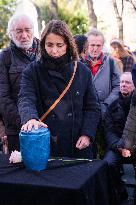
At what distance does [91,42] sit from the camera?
4305mm

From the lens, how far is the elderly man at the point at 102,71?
4141 mm

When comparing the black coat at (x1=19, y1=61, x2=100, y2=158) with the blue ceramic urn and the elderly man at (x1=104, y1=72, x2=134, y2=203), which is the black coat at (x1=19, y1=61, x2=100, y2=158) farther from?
the elderly man at (x1=104, y1=72, x2=134, y2=203)

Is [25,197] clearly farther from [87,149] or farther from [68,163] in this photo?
[87,149]

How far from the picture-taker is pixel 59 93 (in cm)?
274

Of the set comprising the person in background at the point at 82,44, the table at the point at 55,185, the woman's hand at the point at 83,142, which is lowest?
the table at the point at 55,185

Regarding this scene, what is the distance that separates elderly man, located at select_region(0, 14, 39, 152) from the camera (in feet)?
10.7

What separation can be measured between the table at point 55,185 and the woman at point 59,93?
438 mm

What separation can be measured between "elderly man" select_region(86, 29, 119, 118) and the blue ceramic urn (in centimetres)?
186

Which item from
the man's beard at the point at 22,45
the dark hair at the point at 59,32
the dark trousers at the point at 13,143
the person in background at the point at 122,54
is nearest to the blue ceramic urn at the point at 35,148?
the dark hair at the point at 59,32

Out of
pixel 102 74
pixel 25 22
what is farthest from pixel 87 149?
pixel 102 74

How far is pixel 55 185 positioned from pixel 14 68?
148 cm

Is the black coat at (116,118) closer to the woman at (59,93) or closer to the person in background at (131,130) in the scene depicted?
the person in background at (131,130)

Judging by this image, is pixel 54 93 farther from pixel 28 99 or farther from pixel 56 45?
pixel 56 45

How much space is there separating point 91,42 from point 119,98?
2.29 ft
